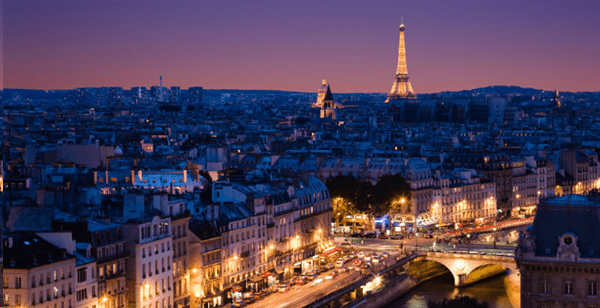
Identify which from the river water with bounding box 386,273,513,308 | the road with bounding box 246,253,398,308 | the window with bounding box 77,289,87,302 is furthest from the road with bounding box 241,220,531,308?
the window with bounding box 77,289,87,302

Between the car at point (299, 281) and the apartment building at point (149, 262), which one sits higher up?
the apartment building at point (149, 262)

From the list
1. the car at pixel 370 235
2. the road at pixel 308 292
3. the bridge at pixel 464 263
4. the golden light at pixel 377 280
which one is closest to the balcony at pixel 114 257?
the road at pixel 308 292

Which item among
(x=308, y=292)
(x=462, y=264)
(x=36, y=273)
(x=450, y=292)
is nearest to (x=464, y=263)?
(x=462, y=264)

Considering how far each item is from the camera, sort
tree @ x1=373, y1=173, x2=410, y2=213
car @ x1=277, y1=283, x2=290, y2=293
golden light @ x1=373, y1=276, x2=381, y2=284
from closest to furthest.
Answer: car @ x1=277, y1=283, x2=290, y2=293, golden light @ x1=373, y1=276, x2=381, y2=284, tree @ x1=373, y1=173, x2=410, y2=213

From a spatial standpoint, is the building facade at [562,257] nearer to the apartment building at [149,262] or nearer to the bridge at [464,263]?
the apartment building at [149,262]

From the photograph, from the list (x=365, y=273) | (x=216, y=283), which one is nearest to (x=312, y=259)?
(x=365, y=273)

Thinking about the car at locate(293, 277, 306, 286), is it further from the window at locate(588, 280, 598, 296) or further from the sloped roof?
the window at locate(588, 280, 598, 296)

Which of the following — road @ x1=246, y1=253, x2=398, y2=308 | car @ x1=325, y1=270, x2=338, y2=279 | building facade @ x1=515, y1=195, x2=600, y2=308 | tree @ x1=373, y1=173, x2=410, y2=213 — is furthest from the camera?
tree @ x1=373, y1=173, x2=410, y2=213
